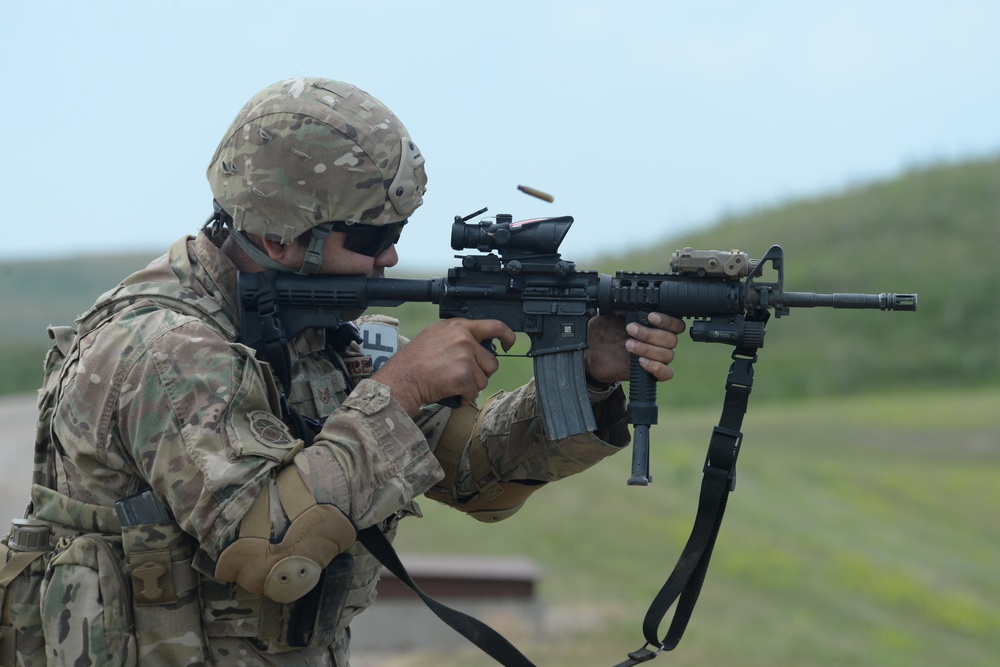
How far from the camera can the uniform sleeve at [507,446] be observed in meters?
4.54

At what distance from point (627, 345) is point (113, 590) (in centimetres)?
185

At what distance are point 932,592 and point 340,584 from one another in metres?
8.36

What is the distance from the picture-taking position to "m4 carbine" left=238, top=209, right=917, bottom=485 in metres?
4.18

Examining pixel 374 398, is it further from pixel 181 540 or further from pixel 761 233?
pixel 761 233

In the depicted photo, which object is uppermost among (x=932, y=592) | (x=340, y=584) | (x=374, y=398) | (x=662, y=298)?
(x=662, y=298)

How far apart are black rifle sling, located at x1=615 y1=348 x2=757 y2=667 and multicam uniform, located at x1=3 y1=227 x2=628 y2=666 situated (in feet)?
3.51

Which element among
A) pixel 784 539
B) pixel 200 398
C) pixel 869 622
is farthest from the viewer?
pixel 784 539

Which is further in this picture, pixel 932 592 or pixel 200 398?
pixel 932 592

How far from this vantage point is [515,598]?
8656 millimetres

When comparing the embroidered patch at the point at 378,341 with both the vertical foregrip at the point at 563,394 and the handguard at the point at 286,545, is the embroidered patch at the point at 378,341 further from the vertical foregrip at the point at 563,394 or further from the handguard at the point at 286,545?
the handguard at the point at 286,545

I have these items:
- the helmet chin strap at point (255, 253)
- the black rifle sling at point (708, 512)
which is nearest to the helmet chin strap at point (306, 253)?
the helmet chin strap at point (255, 253)

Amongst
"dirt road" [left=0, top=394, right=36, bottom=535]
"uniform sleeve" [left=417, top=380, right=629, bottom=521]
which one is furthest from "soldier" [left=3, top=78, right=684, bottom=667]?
"dirt road" [left=0, top=394, right=36, bottom=535]

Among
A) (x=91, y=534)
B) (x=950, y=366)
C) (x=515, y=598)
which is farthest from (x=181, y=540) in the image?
(x=950, y=366)

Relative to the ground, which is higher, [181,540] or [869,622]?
[181,540]
